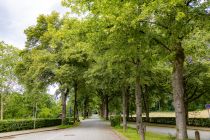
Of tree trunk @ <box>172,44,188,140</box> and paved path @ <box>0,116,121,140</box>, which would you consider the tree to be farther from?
tree trunk @ <box>172,44,188,140</box>

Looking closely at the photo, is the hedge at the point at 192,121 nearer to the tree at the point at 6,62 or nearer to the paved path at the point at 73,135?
the paved path at the point at 73,135

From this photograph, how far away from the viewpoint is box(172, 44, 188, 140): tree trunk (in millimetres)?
12439

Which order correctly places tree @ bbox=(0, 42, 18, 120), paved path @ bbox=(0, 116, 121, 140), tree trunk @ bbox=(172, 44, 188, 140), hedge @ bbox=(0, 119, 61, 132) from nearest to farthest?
tree trunk @ bbox=(172, 44, 188, 140), paved path @ bbox=(0, 116, 121, 140), hedge @ bbox=(0, 119, 61, 132), tree @ bbox=(0, 42, 18, 120)

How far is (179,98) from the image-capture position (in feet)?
41.8

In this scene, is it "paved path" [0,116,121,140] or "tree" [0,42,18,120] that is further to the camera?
"tree" [0,42,18,120]

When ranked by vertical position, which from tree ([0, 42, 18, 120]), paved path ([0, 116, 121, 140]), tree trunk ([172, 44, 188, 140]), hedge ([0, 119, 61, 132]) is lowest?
paved path ([0, 116, 121, 140])

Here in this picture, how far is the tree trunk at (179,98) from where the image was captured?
490 inches

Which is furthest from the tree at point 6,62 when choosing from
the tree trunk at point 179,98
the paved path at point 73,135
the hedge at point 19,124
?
the tree trunk at point 179,98

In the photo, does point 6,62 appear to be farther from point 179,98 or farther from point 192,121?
point 179,98

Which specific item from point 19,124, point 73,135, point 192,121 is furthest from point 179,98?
point 192,121

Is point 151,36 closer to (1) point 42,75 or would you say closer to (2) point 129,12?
(2) point 129,12

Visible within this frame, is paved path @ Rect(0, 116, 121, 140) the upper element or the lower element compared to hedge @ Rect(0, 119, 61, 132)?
lower

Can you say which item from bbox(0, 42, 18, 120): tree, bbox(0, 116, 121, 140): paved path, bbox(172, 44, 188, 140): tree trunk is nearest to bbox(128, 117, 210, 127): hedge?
bbox(0, 116, 121, 140): paved path

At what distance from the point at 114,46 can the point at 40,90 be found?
25.5 m
